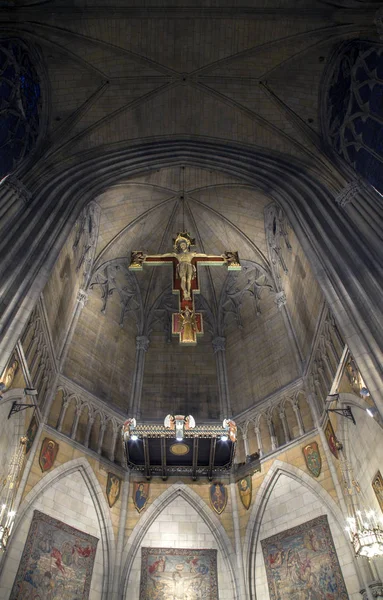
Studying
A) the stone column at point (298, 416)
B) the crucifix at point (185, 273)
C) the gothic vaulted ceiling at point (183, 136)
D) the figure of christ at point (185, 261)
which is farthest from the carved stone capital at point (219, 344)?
the figure of christ at point (185, 261)

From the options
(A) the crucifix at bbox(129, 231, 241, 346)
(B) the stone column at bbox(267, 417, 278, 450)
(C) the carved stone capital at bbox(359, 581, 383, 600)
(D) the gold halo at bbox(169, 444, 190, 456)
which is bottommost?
(C) the carved stone capital at bbox(359, 581, 383, 600)

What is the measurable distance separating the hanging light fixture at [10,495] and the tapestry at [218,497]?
5615 mm

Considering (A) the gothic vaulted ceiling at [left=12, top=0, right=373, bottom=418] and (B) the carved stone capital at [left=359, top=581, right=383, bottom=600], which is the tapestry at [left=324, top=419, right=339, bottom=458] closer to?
(A) the gothic vaulted ceiling at [left=12, top=0, right=373, bottom=418]

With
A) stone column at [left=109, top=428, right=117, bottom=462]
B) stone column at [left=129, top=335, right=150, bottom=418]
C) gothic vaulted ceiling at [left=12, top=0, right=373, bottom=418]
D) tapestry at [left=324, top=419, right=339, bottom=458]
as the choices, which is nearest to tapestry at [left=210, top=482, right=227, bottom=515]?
gothic vaulted ceiling at [left=12, top=0, right=373, bottom=418]

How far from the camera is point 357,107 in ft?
40.7

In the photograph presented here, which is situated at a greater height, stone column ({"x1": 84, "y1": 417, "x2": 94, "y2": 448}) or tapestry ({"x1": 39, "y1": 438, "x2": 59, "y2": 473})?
stone column ({"x1": 84, "y1": 417, "x2": 94, "y2": 448})

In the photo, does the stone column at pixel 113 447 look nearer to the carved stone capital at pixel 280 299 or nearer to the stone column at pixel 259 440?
the stone column at pixel 259 440

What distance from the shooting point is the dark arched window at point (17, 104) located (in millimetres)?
12320

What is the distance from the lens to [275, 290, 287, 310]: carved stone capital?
48.7 ft

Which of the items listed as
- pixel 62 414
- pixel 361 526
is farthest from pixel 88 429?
pixel 361 526

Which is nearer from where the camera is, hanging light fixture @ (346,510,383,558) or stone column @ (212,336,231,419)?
hanging light fixture @ (346,510,383,558)

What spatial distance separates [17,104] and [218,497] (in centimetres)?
1290

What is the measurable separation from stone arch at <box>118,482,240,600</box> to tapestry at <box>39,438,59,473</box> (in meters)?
3.10

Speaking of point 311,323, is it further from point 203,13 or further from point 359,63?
point 203,13
